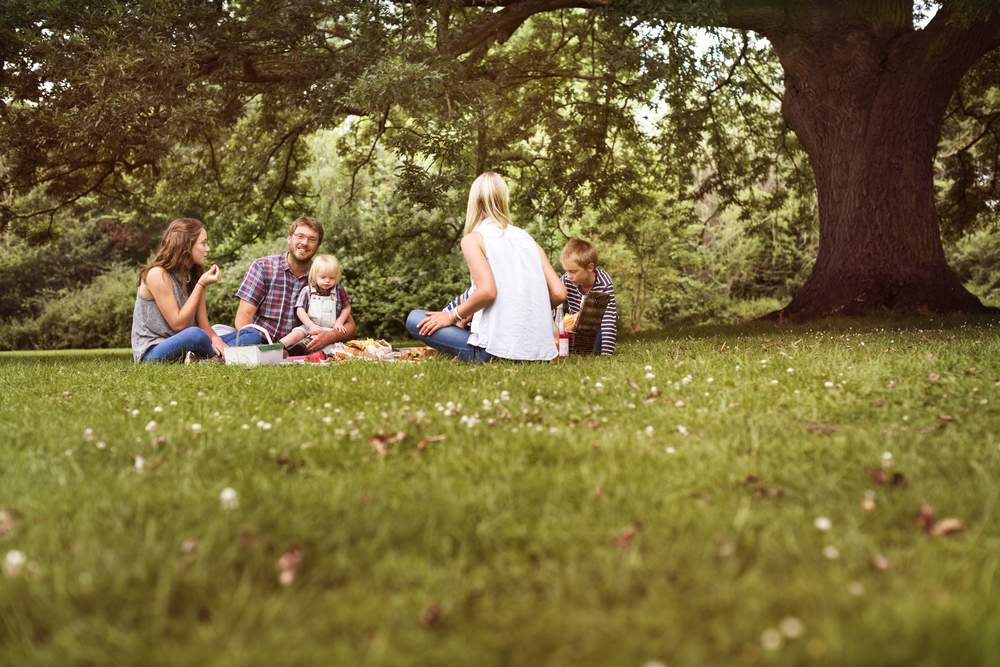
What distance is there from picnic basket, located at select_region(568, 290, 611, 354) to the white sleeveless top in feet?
1.74

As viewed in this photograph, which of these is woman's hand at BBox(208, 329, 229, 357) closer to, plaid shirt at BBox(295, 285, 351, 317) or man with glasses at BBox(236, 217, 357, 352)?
man with glasses at BBox(236, 217, 357, 352)

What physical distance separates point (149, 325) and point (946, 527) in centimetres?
730

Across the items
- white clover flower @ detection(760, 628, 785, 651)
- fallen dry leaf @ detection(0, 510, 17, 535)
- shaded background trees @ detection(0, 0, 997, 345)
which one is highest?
shaded background trees @ detection(0, 0, 997, 345)

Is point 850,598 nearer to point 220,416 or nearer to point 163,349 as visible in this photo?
point 220,416

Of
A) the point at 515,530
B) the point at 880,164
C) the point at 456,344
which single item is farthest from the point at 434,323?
the point at 880,164

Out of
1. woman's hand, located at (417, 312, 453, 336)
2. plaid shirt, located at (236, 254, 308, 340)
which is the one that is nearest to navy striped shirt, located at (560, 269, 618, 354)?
woman's hand, located at (417, 312, 453, 336)

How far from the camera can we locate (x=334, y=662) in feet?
5.01

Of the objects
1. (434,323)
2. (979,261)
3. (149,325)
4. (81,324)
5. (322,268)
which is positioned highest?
(979,261)

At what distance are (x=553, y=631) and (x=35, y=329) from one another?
28534mm

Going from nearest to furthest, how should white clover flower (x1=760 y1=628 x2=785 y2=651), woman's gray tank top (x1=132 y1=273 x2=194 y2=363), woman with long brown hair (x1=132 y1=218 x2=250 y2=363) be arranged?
white clover flower (x1=760 y1=628 x2=785 y2=651) < woman with long brown hair (x1=132 y1=218 x2=250 y2=363) < woman's gray tank top (x1=132 y1=273 x2=194 y2=363)

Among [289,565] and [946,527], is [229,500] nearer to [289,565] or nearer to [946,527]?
[289,565]

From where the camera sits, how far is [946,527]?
209 centimetres

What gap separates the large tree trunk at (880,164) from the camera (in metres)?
9.95

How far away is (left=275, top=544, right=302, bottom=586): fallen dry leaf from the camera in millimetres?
1879
